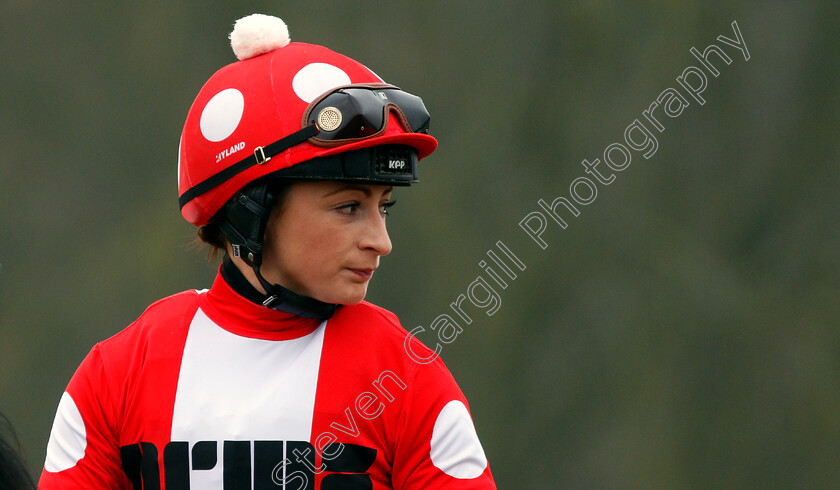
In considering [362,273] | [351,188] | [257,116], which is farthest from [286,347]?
[257,116]

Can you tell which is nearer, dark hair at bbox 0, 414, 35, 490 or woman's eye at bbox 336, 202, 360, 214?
dark hair at bbox 0, 414, 35, 490

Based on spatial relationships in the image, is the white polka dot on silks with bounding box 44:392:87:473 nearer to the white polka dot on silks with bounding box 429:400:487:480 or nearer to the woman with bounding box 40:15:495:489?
the woman with bounding box 40:15:495:489

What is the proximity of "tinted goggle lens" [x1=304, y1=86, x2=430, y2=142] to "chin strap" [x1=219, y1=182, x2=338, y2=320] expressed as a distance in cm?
18

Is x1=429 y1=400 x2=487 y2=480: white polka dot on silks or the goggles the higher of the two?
the goggles

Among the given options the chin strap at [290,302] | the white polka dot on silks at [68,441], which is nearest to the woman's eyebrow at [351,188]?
the chin strap at [290,302]

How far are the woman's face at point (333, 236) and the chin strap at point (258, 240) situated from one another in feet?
0.12

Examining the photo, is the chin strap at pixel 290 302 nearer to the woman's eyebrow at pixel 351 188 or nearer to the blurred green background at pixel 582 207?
the woman's eyebrow at pixel 351 188

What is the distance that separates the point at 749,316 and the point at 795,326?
164mm

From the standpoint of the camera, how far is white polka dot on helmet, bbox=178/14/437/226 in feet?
6.44

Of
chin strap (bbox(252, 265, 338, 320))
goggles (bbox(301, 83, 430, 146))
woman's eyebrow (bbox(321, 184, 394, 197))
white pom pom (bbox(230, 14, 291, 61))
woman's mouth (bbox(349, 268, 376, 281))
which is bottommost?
chin strap (bbox(252, 265, 338, 320))

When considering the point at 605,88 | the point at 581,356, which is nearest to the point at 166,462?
the point at 581,356

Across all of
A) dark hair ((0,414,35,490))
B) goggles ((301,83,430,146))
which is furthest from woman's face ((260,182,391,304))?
dark hair ((0,414,35,490))

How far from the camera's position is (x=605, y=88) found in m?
3.60

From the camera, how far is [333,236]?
1.97 m
